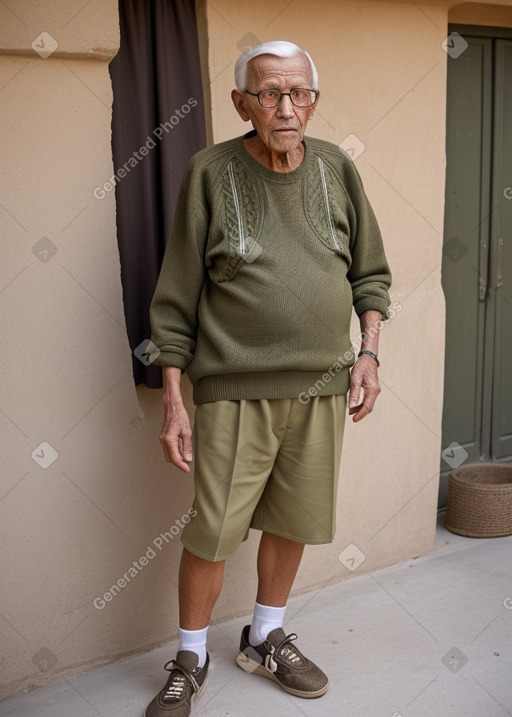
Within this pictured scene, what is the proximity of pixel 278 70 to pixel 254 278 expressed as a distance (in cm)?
55

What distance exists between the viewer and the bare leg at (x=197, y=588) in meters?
2.47

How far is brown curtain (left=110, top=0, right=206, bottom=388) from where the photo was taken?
2604 millimetres

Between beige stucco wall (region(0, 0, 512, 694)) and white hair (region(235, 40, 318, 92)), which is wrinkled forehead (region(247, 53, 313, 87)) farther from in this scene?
beige stucco wall (region(0, 0, 512, 694))

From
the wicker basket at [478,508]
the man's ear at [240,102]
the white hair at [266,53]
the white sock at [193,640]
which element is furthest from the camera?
the wicker basket at [478,508]

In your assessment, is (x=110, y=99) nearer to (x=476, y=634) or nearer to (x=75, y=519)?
(x=75, y=519)

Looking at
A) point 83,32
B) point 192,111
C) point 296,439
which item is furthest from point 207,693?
point 83,32

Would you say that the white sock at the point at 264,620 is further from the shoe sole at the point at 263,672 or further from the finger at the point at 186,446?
the finger at the point at 186,446

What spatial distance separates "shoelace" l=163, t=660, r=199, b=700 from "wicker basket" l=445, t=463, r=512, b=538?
1704mm

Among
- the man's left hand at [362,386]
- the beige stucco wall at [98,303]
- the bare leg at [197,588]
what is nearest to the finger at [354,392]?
the man's left hand at [362,386]

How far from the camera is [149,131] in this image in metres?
2.63

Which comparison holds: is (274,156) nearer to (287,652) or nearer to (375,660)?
(287,652)

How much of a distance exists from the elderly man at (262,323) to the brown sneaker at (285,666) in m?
0.23

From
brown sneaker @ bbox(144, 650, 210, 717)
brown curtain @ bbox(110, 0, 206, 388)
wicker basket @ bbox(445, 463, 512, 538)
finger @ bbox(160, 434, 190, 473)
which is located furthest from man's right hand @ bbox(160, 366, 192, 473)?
wicker basket @ bbox(445, 463, 512, 538)

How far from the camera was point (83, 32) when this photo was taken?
2432mm
